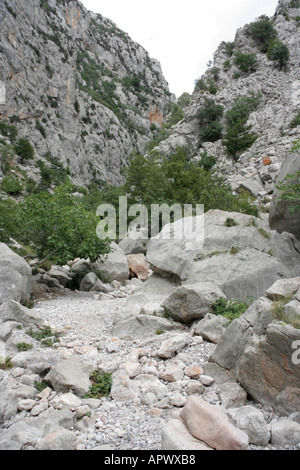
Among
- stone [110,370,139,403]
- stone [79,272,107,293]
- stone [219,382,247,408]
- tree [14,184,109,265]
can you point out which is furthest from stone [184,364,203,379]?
stone [79,272,107,293]

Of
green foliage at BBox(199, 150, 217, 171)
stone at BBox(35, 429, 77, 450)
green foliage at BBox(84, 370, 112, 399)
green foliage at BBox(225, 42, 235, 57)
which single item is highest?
green foliage at BBox(225, 42, 235, 57)

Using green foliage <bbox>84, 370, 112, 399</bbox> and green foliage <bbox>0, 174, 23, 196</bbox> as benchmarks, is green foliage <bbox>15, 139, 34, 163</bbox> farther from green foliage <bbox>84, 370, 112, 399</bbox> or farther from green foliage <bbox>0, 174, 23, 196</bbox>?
green foliage <bbox>84, 370, 112, 399</bbox>

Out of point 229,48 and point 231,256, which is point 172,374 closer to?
point 231,256

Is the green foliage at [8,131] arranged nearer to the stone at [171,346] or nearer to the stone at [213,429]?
the stone at [171,346]

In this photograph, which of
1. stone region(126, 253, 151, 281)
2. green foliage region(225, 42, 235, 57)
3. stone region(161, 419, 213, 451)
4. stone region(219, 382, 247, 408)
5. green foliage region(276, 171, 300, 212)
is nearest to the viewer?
stone region(161, 419, 213, 451)

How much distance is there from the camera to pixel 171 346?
6.27 m

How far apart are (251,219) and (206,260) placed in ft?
10.1

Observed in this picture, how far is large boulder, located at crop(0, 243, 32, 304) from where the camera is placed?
8664 millimetres

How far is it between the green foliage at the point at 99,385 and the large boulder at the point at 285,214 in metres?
8.63

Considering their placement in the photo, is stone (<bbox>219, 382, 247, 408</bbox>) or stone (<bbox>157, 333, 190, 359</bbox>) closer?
stone (<bbox>219, 382, 247, 408</bbox>)

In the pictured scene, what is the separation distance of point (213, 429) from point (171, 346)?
8.59 feet

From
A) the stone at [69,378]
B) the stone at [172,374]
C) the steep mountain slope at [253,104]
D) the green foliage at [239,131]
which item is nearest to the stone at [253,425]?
the stone at [172,374]

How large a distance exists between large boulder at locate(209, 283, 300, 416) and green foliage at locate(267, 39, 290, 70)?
45.5 metres
